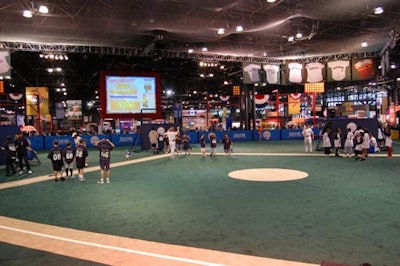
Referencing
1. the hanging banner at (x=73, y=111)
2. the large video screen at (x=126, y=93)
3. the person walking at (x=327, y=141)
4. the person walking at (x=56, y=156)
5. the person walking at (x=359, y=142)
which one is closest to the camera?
the person walking at (x=56, y=156)

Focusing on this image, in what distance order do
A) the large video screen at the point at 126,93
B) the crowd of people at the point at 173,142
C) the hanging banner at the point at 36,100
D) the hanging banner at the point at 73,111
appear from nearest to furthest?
the crowd of people at the point at 173,142 → the large video screen at the point at 126,93 → the hanging banner at the point at 36,100 → the hanging banner at the point at 73,111

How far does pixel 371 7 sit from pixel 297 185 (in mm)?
12663

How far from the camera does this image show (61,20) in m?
18.1

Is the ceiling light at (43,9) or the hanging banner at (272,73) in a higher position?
the ceiling light at (43,9)

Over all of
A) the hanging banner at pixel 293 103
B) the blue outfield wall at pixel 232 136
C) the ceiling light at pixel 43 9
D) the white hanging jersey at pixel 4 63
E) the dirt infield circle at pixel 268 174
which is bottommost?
the dirt infield circle at pixel 268 174

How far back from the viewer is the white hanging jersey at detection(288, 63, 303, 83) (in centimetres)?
2888

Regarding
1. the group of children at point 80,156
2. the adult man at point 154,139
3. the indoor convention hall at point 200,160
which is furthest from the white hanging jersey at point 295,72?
the group of children at point 80,156

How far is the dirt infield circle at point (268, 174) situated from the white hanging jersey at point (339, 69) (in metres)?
18.5

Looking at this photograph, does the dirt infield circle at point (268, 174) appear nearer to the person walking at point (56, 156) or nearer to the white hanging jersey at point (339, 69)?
the person walking at point (56, 156)

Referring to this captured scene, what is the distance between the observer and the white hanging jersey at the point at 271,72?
29.2 m

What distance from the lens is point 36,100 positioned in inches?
1162

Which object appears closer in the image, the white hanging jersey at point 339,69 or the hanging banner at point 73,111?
the white hanging jersey at point 339,69

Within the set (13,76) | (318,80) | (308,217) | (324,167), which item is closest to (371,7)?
(324,167)

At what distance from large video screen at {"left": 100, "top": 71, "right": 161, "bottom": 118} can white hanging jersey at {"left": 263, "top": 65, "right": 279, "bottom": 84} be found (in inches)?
411
